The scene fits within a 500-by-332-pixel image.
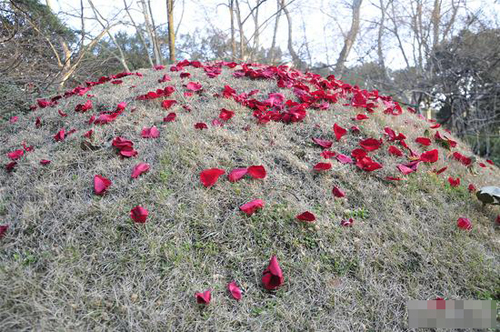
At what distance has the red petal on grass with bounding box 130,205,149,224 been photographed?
1.53 m

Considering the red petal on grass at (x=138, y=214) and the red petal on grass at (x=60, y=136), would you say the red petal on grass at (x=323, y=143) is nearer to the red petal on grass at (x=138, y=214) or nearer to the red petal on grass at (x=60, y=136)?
the red petal on grass at (x=138, y=214)

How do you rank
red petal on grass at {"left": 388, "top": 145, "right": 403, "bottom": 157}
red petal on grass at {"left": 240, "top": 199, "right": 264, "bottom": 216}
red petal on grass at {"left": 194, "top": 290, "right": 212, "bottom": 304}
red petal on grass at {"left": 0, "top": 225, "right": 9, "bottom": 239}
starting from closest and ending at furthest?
red petal on grass at {"left": 194, "top": 290, "right": 212, "bottom": 304} → red petal on grass at {"left": 0, "top": 225, "right": 9, "bottom": 239} → red petal on grass at {"left": 240, "top": 199, "right": 264, "bottom": 216} → red petal on grass at {"left": 388, "top": 145, "right": 403, "bottom": 157}

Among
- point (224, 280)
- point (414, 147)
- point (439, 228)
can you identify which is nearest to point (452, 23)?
point (414, 147)

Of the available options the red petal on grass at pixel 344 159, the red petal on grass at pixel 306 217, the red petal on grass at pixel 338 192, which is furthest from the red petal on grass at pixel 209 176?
the red petal on grass at pixel 344 159

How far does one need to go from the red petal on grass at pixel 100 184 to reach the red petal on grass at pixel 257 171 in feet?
2.86

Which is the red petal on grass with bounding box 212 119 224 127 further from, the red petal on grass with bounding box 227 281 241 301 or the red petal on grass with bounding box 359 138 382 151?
the red petal on grass with bounding box 227 281 241 301

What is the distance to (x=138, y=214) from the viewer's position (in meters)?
1.54

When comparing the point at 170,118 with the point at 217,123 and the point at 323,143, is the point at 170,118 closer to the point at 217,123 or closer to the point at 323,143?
the point at 217,123

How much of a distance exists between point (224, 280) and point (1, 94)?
374cm

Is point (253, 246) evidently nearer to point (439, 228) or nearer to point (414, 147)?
point (439, 228)

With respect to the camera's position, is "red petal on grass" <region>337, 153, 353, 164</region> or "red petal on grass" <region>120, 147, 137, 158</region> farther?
"red petal on grass" <region>337, 153, 353, 164</region>

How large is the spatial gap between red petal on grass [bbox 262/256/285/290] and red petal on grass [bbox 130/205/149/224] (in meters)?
0.69

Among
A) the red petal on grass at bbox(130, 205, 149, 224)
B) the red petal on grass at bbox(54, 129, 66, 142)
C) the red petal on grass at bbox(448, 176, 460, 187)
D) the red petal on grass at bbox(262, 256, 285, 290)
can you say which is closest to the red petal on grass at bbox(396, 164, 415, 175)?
the red petal on grass at bbox(448, 176, 460, 187)

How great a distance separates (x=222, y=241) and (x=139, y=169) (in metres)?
0.73
